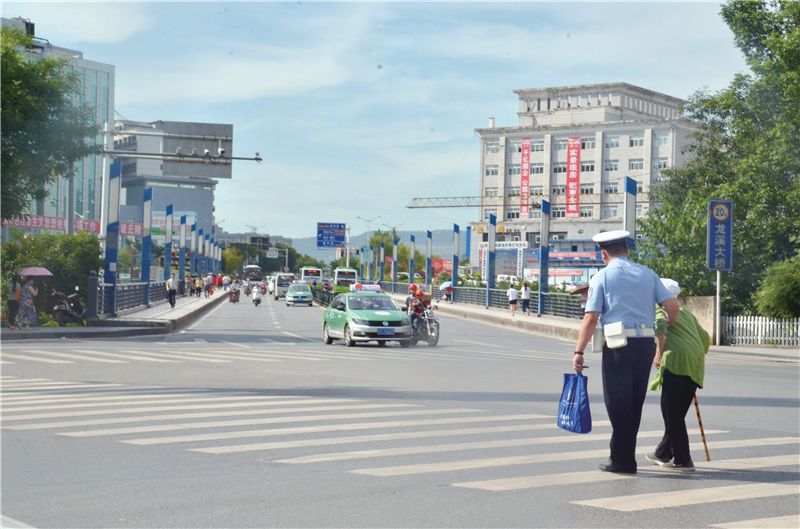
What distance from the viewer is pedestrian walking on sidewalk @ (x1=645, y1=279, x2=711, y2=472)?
889 cm

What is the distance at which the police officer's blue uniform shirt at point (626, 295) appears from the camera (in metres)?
8.59

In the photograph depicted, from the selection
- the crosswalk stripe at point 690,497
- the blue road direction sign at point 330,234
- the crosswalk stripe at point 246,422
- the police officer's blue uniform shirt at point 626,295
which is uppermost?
the blue road direction sign at point 330,234

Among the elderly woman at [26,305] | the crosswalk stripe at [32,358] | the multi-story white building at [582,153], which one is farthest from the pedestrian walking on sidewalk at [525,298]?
the multi-story white building at [582,153]

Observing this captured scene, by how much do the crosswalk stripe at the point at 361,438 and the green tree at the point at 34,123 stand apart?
2067 centimetres

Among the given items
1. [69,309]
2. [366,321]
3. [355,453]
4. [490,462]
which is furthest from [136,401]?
[69,309]

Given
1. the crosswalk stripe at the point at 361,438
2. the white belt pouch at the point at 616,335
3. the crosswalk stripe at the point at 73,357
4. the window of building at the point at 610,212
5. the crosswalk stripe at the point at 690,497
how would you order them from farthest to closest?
the window of building at the point at 610,212 < the crosswalk stripe at the point at 73,357 < the crosswalk stripe at the point at 361,438 < the white belt pouch at the point at 616,335 < the crosswalk stripe at the point at 690,497

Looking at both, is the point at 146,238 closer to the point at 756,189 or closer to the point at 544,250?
the point at 544,250

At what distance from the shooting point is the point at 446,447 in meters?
10.0

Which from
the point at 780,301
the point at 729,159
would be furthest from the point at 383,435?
the point at 729,159

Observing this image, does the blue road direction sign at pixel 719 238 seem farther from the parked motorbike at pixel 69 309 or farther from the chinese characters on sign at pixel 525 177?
the chinese characters on sign at pixel 525 177

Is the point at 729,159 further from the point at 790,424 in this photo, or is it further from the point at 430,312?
the point at 790,424

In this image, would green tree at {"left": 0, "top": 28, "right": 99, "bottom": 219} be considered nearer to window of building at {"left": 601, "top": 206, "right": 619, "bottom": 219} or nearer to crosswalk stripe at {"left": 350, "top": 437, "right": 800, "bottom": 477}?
crosswalk stripe at {"left": 350, "top": 437, "right": 800, "bottom": 477}

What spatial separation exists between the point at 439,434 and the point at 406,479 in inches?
107

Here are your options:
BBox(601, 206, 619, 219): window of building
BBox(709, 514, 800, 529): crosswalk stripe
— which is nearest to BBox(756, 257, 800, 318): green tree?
BBox(709, 514, 800, 529): crosswalk stripe
